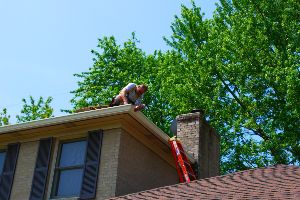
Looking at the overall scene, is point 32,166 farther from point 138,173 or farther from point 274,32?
point 274,32

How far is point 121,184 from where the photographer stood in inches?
482

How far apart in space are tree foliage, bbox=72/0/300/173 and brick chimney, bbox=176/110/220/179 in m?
4.71

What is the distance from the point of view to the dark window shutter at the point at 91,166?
40.2 ft

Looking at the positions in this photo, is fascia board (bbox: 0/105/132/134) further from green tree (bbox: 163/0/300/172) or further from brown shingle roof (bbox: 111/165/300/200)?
green tree (bbox: 163/0/300/172)

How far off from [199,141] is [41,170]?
15.0ft

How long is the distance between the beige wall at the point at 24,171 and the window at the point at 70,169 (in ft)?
2.42

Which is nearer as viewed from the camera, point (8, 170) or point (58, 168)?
point (58, 168)

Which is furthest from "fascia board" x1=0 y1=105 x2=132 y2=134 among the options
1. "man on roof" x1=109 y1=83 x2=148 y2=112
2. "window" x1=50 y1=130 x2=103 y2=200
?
"man on roof" x1=109 y1=83 x2=148 y2=112

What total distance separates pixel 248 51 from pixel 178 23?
211 inches

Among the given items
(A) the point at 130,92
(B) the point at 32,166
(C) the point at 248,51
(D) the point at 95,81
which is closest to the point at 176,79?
(C) the point at 248,51

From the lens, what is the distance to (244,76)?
21.3 metres

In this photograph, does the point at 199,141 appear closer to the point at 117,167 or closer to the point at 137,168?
the point at 137,168

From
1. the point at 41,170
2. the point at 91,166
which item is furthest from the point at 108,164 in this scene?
the point at 41,170

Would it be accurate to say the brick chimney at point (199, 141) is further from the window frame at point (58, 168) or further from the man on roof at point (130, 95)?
the window frame at point (58, 168)
